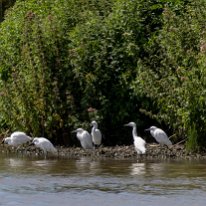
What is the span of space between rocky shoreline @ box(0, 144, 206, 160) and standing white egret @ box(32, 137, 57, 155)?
0.23 m

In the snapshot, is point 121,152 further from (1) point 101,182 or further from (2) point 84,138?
(1) point 101,182

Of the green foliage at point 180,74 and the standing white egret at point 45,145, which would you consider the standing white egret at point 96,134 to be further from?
the green foliage at point 180,74

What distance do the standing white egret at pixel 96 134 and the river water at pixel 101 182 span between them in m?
1.40

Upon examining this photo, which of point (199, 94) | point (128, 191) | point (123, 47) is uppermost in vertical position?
point (123, 47)

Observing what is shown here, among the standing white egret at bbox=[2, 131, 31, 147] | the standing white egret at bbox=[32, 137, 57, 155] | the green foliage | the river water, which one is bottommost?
the river water

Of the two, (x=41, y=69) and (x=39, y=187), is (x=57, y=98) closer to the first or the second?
(x=41, y=69)

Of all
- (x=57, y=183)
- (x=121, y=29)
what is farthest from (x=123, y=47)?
(x=57, y=183)

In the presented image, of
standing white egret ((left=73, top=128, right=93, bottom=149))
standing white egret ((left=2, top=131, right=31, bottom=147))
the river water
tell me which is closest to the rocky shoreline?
standing white egret ((left=73, top=128, right=93, bottom=149))

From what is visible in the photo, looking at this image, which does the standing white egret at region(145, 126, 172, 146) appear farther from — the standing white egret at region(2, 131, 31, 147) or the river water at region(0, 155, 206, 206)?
the standing white egret at region(2, 131, 31, 147)

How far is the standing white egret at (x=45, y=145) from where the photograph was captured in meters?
22.5

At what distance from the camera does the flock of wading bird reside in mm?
22453

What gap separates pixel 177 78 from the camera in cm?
2248

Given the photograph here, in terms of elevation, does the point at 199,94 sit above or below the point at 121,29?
below

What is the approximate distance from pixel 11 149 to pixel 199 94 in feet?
18.4
